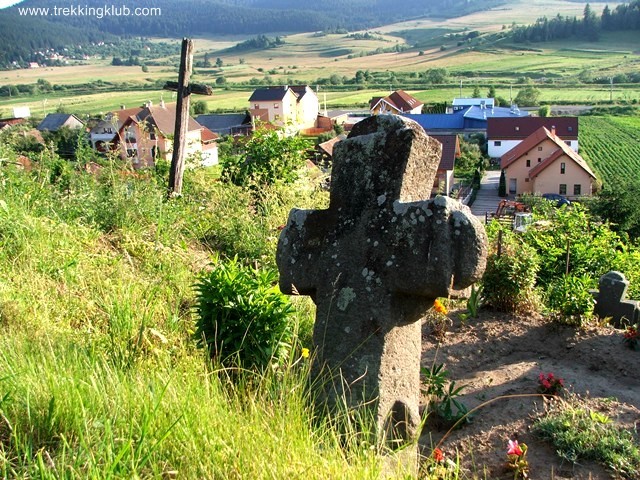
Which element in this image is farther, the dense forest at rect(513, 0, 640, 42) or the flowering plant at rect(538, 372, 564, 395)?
the dense forest at rect(513, 0, 640, 42)

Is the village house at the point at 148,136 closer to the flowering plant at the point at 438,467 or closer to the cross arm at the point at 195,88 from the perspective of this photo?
the cross arm at the point at 195,88

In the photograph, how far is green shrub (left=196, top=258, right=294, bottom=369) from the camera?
369 cm

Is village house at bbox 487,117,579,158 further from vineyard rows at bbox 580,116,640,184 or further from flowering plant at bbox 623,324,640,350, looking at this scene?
flowering plant at bbox 623,324,640,350

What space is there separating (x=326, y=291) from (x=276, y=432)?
1.33 metres

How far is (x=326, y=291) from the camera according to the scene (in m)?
3.86

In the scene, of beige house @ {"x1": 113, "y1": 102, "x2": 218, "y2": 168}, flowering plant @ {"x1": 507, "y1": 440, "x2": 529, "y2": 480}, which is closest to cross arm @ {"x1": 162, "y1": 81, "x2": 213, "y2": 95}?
beige house @ {"x1": 113, "y1": 102, "x2": 218, "y2": 168}

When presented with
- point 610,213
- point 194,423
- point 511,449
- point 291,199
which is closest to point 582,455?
point 511,449

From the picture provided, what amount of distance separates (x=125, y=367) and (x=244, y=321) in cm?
72

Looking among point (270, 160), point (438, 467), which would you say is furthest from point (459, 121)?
point (438, 467)

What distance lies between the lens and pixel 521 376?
5.15m

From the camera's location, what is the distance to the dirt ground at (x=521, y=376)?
396cm

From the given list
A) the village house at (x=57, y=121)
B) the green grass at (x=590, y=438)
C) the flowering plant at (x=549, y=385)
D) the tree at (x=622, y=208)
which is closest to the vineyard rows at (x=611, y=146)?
the tree at (x=622, y=208)

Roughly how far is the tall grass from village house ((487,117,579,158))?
5829 centimetres

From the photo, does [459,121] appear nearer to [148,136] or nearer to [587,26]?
[148,136]
